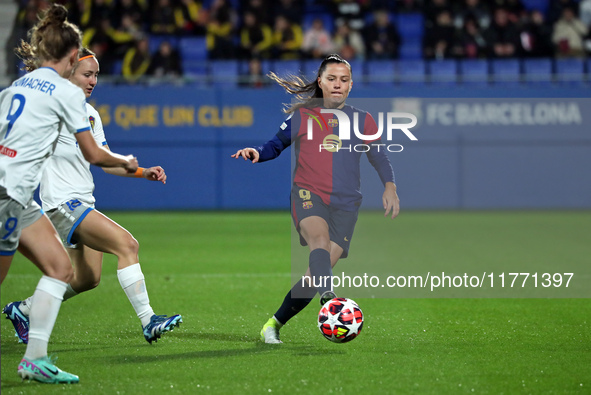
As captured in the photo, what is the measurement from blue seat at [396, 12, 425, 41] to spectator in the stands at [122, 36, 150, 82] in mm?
6538

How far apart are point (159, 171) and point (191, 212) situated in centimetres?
1400

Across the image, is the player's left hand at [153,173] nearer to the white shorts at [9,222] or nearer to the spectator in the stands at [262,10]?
the white shorts at [9,222]

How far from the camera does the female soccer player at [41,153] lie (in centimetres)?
441

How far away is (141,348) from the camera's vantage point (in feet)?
18.3

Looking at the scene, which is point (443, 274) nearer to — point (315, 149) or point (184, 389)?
point (315, 149)

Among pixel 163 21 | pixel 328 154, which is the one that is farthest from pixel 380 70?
pixel 328 154

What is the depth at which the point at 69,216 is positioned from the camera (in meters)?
5.48

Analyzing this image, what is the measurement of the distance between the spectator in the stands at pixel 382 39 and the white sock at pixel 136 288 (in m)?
14.3

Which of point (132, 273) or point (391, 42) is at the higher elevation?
point (391, 42)

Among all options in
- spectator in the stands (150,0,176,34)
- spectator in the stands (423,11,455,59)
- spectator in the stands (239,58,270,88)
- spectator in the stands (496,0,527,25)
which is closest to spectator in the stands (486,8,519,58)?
spectator in the stands (496,0,527,25)

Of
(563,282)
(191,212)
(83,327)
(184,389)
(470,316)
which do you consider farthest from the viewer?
(191,212)

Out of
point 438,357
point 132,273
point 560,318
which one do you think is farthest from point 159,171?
point 560,318

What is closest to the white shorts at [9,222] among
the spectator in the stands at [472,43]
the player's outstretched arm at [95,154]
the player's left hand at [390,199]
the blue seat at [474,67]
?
the player's outstretched arm at [95,154]

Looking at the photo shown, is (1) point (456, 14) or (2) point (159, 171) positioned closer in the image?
(2) point (159, 171)
